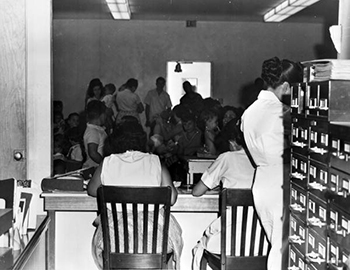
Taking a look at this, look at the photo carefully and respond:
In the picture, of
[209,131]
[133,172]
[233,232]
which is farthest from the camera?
[209,131]

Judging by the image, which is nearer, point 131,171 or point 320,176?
point 320,176

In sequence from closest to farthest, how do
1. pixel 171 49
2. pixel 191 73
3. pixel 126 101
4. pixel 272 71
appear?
1. pixel 272 71
2. pixel 126 101
3. pixel 171 49
4. pixel 191 73

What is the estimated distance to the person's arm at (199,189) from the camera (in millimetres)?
3400

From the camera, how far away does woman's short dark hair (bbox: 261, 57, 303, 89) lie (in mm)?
3021

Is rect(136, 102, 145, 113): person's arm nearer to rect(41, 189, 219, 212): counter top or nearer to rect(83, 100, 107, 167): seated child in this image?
rect(83, 100, 107, 167): seated child

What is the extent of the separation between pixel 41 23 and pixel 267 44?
16.9ft

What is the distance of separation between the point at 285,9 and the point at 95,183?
482cm

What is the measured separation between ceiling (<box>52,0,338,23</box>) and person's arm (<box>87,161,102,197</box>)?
3.81 m

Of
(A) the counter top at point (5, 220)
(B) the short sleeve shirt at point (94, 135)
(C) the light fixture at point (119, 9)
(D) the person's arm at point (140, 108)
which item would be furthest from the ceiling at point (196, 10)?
(A) the counter top at point (5, 220)

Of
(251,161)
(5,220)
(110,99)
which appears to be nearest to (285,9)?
(110,99)

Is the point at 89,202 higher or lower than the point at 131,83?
lower

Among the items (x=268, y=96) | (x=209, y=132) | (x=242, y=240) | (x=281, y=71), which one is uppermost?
(x=281, y=71)

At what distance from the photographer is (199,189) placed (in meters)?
3.42

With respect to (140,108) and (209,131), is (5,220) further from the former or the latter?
(140,108)
